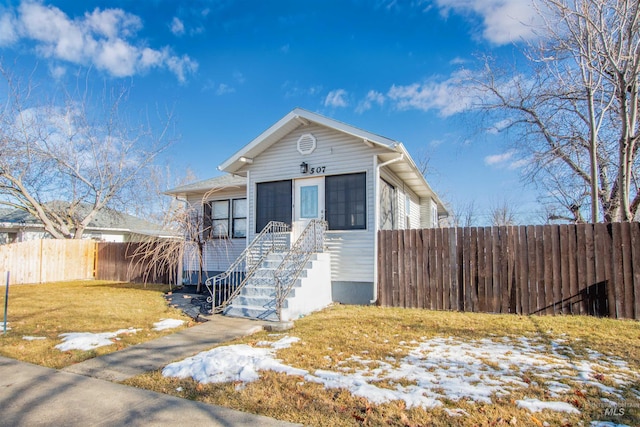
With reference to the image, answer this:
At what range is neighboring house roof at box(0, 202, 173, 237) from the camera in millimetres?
21975

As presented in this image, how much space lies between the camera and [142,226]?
29328 millimetres

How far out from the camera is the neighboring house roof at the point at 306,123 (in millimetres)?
9266

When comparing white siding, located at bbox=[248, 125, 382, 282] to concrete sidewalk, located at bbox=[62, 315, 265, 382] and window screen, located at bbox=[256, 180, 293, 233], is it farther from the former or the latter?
concrete sidewalk, located at bbox=[62, 315, 265, 382]

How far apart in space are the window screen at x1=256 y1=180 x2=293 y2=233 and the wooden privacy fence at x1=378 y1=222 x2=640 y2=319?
3.03 meters

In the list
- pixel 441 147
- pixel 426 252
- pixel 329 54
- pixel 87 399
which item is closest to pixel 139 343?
pixel 87 399

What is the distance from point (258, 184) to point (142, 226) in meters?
22.0

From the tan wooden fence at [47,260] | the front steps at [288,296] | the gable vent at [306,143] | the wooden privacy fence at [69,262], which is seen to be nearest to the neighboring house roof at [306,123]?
the gable vent at [306,143]

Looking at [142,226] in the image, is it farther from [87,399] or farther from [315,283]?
[87,399]

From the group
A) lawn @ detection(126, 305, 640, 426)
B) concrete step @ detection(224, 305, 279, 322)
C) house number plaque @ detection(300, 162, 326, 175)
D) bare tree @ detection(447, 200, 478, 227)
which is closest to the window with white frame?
house number plaque @ detection(300, 162, 326, 175)

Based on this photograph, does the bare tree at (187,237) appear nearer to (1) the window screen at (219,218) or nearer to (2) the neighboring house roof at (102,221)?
(1) the window screen at (219,218)

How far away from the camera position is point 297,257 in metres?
9.05

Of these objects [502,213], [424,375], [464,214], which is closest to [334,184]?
[424,375]

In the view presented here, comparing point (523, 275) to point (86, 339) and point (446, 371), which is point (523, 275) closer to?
point (446, 371)

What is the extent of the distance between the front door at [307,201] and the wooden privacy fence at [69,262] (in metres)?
7.20
